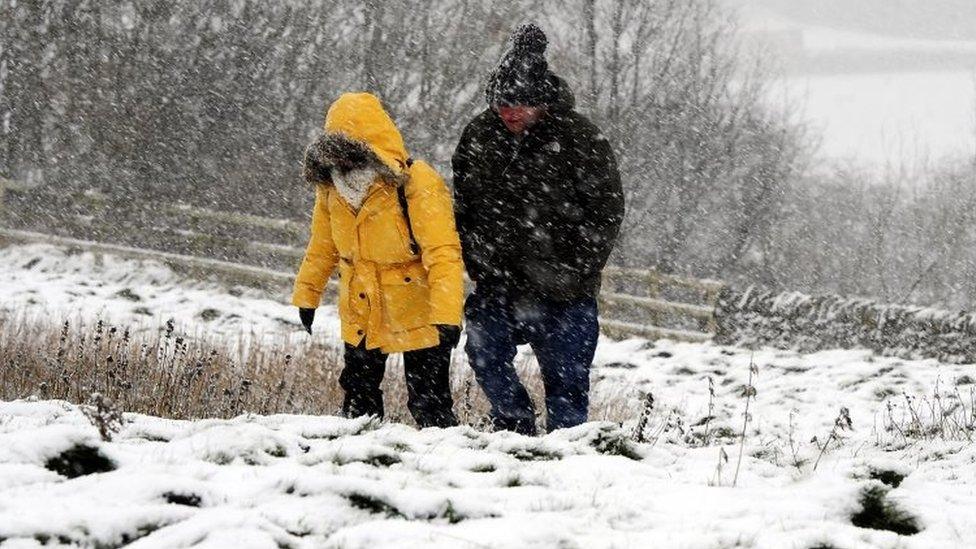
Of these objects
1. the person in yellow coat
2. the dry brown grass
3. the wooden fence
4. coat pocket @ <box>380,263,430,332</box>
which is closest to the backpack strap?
the person in yellow coat

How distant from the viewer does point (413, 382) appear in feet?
15.9

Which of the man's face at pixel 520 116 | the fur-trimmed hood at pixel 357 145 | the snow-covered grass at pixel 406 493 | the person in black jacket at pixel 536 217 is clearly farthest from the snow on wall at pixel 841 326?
the fur-trimmed hood at pixel 357 145

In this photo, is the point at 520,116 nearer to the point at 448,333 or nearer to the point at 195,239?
the point at 448,333

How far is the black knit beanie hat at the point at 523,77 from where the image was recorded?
15.3 feet

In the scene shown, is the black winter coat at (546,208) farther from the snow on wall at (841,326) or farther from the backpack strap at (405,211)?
the snow on wall at (841,326)

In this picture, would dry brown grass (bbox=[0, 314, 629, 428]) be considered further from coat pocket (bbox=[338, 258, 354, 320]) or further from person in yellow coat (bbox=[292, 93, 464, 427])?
coat pocket (bbox=[338, 258, 354, 320])

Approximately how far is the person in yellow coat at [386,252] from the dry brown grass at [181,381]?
654 millimetres

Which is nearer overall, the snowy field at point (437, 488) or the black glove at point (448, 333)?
the snowy field at point (437, 488)

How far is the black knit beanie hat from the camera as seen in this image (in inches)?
183

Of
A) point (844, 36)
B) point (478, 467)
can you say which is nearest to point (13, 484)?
point (478, 467)

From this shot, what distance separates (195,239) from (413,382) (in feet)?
39.1

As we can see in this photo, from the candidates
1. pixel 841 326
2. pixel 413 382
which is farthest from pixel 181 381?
pixel 841 326

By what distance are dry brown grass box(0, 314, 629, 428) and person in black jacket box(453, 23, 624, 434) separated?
627mm

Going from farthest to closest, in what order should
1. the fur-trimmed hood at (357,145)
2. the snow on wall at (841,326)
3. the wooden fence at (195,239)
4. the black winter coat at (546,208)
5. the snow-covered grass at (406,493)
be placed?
the wooden fence at (195,239) < the snow on wall at (841,326) < the black winter coat at (546,208) < the fur-trimmed hood at (357,145) < the snow-covered grass at (406,493)
